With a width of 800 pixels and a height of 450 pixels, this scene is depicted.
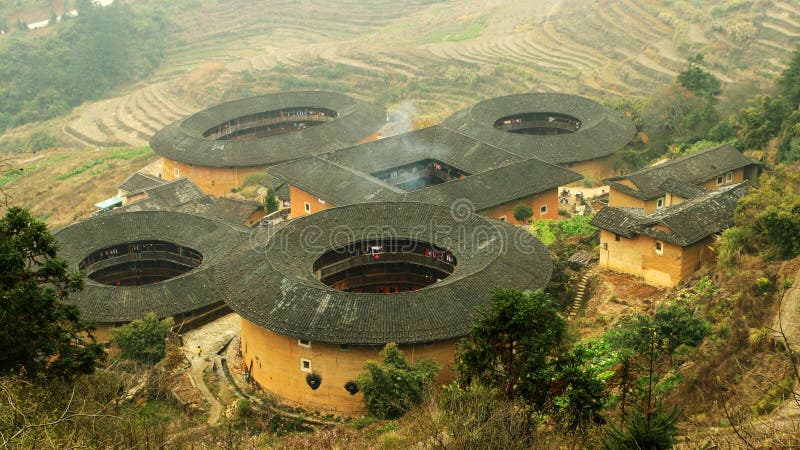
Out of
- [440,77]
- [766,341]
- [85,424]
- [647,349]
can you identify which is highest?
[85,424]

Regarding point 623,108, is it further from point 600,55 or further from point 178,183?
point 178,183

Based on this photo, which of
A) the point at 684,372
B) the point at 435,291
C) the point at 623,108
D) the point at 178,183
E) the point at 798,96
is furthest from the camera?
the point at 623,108

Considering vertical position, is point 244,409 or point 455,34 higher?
point 244,409

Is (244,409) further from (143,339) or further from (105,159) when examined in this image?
(105,159)

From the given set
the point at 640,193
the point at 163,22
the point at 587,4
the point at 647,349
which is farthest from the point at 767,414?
the point at 163,22

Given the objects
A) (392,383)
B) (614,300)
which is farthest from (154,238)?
(614,300)

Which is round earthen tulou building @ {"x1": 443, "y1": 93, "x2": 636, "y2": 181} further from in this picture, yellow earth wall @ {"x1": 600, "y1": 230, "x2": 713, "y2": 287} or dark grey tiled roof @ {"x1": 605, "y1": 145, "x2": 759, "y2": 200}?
yellow earth wall @ {"x1": 600, "y1": 230, "x2": 713, "y2": 287}

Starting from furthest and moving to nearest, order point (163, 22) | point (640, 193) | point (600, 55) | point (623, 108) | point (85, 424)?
point (163, 22) → point (600, 55) → point (623, 108) → point (640, 193) → point (85, 424)
